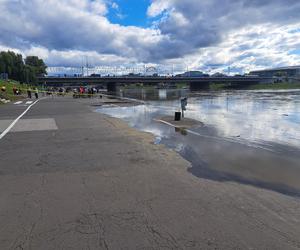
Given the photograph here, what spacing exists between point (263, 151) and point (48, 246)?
8130 millimetres

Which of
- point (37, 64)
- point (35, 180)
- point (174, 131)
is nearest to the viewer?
point (35, 180)

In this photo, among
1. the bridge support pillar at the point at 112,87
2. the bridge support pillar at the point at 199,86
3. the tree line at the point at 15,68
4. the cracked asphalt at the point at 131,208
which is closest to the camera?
the cracked asphalt at the point at 131,208

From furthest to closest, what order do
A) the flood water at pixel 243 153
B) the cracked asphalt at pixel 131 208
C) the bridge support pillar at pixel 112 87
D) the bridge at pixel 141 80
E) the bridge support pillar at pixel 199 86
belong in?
the bridge support pillar at pixel 199 86 → the bridge support pillar at pixel 112 87 → the bridge at pixel 141 80 → the flood water at pixel 243 153 → the cracked asphalt at pixel 131 208

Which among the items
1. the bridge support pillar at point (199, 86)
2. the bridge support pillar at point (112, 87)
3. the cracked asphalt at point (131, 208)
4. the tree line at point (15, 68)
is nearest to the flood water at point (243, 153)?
the cracked asphalt at point (131, 208)

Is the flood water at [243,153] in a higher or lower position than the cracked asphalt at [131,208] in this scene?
lower

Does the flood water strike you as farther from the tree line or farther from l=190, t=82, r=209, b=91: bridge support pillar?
l=190, t=82, r=209, b=91: bridge support pillar

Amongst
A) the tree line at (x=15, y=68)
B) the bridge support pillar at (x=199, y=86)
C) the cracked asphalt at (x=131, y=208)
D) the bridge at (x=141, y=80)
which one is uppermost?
the tree line at (x=15, y=68)

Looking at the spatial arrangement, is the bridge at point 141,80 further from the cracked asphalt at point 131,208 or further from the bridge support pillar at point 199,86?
the cracked asphalt at point 131,208

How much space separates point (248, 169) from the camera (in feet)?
27.0

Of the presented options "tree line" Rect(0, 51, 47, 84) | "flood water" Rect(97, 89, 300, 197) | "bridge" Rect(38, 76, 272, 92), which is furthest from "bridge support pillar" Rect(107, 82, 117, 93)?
"flood water" Rect(97, 89, 300, 197)

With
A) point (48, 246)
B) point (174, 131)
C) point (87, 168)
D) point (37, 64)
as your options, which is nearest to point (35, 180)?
point (87, 168)

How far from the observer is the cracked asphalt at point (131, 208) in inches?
169

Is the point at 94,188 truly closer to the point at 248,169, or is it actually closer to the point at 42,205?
the point at 42,205

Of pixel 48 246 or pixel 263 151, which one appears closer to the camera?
pixel 48 246
